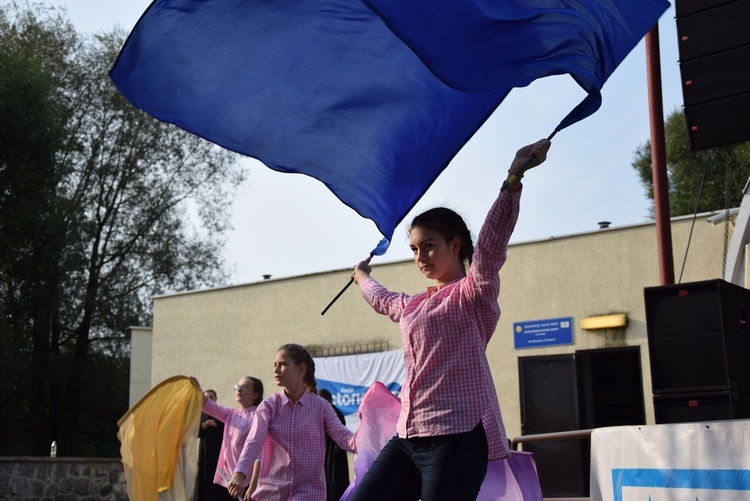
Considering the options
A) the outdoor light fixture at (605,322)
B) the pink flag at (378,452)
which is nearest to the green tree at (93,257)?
the outdoor light fixture at (605,322)

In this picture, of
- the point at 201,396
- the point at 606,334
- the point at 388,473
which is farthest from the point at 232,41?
the point at 606,334

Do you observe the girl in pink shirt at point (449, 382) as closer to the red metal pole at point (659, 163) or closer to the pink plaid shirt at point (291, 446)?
the pink plaid shirt at point (291, 446)

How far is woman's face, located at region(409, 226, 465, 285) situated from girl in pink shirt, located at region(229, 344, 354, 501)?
9.25 feet

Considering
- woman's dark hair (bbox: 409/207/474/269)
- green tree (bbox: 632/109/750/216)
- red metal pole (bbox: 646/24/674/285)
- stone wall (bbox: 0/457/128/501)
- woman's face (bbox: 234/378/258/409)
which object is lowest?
stone wall (bbox: 0/457/128/501)

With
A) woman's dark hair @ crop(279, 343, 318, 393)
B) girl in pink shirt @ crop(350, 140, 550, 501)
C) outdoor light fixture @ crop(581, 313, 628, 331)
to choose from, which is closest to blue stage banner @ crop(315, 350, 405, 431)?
outdoor light fixture @ crop(581, 313, 628, 331)

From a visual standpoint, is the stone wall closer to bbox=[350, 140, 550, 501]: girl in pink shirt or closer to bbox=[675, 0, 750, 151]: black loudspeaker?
bbox=[675, 0, 750, 151]: black loudspeaker

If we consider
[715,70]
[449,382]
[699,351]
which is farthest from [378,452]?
[715,70]

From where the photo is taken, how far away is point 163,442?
30.1ft

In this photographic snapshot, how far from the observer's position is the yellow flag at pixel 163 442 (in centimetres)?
897

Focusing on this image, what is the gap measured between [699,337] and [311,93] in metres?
3.59

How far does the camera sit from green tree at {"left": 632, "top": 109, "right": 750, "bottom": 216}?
31.9m

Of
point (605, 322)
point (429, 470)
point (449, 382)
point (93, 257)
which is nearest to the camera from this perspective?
point (429, 470)

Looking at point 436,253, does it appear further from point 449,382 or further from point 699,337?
point 699,337

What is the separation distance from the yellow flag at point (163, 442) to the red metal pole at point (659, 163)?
483 centimetres
